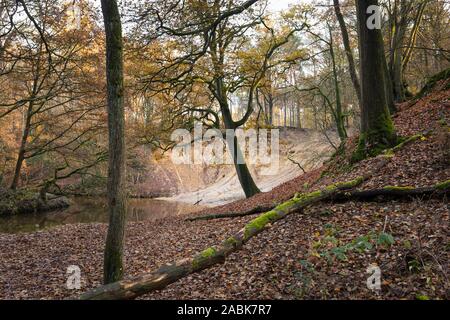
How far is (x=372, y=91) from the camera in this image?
8539mm

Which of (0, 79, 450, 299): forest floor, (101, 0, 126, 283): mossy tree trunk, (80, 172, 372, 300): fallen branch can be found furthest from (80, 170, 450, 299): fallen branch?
(101, 0, 126, 283): mossy tree trunk

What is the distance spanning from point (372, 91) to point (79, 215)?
18.6 metres

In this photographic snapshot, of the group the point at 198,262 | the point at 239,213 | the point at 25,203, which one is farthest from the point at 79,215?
the point at 198,262

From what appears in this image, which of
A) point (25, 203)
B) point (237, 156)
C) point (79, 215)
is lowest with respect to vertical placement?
point (79, 215)

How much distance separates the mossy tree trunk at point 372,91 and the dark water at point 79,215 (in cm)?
1360

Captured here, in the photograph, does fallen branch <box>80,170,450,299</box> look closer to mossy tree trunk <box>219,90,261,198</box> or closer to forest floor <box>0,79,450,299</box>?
forest floor <box>0,79,450,299</box>

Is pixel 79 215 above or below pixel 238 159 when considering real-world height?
below

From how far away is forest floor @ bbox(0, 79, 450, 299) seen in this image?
4.22 m

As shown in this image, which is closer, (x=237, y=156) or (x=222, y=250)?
(x=222, y=250)

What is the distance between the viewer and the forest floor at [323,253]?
13.9 ft

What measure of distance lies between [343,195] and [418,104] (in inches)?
271

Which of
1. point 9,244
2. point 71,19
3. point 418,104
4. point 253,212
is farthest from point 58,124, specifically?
point 418,104

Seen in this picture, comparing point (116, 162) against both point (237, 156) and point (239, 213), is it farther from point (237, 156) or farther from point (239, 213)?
point (237, 156)

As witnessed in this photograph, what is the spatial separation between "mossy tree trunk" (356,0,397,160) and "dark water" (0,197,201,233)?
44.6 ft
